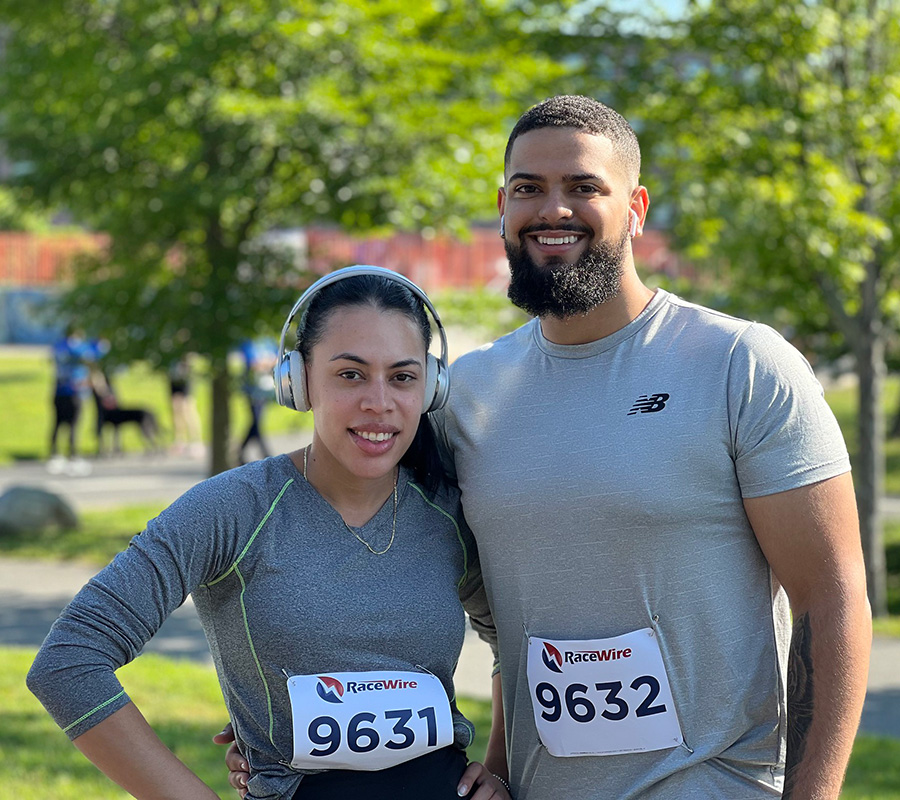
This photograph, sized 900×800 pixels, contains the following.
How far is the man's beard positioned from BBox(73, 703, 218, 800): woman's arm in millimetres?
1145

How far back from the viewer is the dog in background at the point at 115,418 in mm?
17469

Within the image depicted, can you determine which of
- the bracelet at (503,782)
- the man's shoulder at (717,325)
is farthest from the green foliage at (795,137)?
the bracelet at (503,782)

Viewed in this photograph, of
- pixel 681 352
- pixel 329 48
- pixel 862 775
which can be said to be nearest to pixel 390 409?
pixel 681 352

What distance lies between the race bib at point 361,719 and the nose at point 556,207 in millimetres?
997

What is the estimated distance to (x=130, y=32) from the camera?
9586mm

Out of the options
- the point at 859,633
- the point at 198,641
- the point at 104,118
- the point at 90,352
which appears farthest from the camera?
the point at 90,352

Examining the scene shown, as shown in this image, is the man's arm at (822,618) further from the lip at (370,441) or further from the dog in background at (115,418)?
the dog in background at (115,418)

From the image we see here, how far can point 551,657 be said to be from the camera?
245cm

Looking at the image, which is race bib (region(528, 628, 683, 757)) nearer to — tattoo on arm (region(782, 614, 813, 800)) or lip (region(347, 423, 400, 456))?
tattoo on arm (region(782, 614, 813, 800))

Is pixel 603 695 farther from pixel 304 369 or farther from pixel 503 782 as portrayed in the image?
pixel 304 369

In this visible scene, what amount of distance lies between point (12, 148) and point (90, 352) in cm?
397

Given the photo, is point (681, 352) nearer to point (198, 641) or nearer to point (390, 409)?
point (390, 409)

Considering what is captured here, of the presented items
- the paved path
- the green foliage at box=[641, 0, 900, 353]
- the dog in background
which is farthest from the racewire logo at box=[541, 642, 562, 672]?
the dog in background

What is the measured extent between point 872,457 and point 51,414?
1375cm
